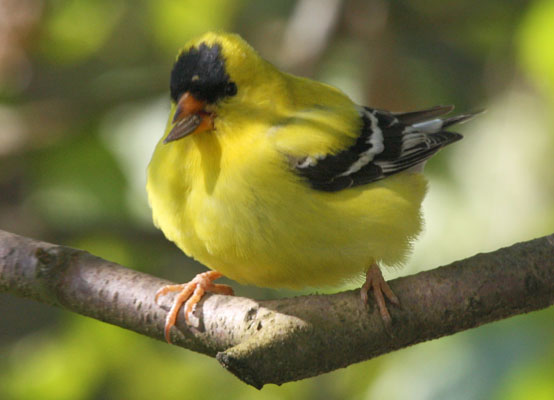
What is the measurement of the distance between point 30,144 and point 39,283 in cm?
199

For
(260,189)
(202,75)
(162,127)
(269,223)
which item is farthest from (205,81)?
(162,127)

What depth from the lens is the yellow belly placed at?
3340 mm

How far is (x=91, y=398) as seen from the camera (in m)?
4.77

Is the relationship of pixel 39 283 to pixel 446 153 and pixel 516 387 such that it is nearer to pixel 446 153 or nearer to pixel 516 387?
pixel 516 387

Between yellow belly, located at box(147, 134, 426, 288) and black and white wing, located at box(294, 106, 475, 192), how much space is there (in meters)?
0.09

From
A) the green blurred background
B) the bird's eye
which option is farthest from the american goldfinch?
the green blurred background

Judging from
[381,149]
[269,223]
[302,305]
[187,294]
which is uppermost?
[381,149]

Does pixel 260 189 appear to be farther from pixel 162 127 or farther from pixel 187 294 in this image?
pixel 162 127

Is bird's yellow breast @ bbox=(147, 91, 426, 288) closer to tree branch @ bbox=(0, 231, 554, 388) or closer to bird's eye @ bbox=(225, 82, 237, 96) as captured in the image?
bird's eye @ bbox=(225, 82, 237, 96)

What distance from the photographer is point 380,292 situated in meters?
3.10

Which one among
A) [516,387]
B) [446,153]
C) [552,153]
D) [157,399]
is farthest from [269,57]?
[516,387]

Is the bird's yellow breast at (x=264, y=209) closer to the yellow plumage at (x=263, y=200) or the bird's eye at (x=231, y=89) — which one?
the yellow plumage at (x=263, y=200)

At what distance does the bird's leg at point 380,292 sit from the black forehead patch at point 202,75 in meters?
1.00

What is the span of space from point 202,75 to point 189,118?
0.20m
